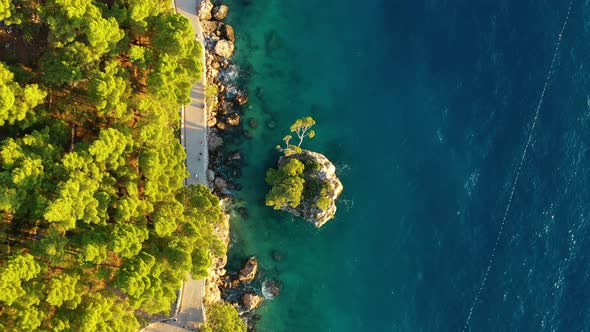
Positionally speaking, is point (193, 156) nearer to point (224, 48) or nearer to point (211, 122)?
point (211, 122)

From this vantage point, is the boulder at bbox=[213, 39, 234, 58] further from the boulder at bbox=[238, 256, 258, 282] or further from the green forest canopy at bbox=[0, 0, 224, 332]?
the boulder at bbox=[238, 256, 258, 282]

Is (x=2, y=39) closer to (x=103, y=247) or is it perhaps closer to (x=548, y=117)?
(x=103, y=247)

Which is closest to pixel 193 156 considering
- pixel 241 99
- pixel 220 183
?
pixel 220 183

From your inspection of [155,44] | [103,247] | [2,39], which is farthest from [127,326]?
[2,39]

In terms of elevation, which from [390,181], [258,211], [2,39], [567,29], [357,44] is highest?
[567,29]

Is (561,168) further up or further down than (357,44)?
further down

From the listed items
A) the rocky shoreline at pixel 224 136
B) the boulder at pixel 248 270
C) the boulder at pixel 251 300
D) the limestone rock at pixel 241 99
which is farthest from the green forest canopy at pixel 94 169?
the boulder at pixel 251 300
